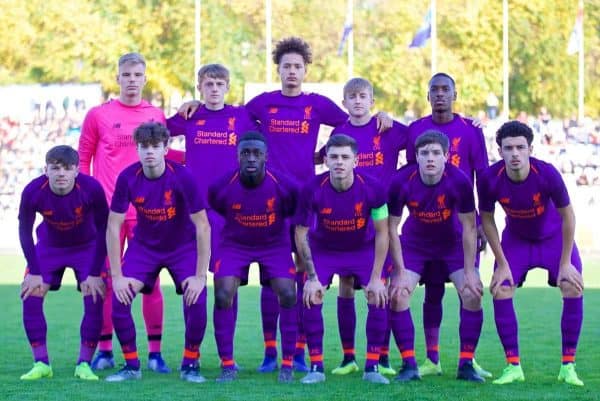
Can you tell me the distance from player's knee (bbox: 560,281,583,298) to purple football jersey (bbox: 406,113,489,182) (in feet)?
3.84

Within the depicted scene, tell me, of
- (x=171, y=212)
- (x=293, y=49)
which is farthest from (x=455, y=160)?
(x=171, y=212)

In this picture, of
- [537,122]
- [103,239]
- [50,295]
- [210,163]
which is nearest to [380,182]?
[210,163]

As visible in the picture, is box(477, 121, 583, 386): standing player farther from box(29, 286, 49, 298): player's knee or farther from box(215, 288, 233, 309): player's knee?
box(29, 286, 49, 298): player's knee

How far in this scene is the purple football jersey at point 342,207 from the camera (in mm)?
10195

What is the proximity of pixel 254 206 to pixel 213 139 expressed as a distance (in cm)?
95

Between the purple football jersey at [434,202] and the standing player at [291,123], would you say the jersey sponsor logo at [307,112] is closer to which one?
the standing player at [291,123]

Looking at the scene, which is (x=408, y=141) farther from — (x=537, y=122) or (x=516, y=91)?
(x=516, y=91)

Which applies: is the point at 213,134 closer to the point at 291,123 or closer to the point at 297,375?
the point at 291,123

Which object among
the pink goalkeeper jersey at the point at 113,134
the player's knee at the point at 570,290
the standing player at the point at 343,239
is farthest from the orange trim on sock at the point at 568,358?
the pink goalkeeper jersey at the point at 113,134

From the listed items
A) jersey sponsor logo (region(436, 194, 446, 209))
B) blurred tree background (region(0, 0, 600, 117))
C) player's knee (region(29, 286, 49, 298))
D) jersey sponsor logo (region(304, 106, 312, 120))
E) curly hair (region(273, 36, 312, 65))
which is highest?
blurred tree background (region(0, 0, 600, 117))

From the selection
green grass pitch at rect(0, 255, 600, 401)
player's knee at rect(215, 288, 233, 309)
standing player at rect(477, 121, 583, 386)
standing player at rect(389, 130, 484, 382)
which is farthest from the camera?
player's knee at rect(215, 288, 233, 309)

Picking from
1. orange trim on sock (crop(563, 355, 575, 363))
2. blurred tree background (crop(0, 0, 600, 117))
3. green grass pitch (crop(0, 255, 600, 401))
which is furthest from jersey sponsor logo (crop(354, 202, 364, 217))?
blurred tree background (crop(0, 0, 600, 117))

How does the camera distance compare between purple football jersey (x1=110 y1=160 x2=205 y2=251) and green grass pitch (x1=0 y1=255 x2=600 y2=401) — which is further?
purple football jersey (x1=110 y1=160 x2=205 y2=251)

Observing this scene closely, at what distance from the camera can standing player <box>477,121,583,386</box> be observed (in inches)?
396
